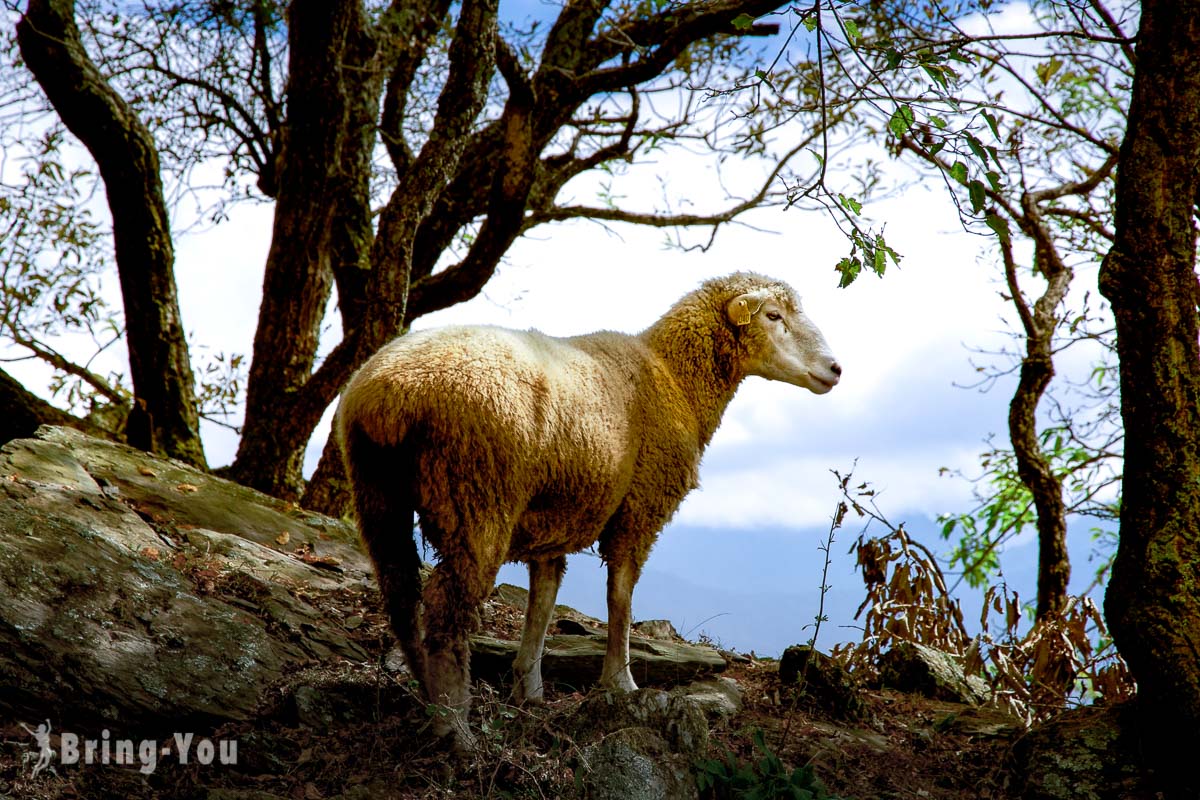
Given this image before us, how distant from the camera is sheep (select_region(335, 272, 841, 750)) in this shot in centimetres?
441

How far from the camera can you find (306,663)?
521 cm

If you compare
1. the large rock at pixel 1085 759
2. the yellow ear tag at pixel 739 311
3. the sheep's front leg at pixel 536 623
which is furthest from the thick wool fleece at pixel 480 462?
the large rock at pixel 1085 759

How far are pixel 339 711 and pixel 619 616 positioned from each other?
156cm

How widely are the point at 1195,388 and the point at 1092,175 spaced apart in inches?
219

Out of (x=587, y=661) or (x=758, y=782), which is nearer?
(x=758, y=782)

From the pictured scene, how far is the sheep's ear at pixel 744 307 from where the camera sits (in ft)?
20.0

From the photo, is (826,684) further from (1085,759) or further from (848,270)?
(848,270)

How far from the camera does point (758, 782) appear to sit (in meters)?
4.38

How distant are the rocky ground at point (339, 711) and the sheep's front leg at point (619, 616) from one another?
11.7 inches

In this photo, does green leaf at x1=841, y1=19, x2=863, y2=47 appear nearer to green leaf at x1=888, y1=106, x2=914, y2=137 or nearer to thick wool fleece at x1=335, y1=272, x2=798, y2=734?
green leaf at x1=888, y1=106, x2=914, y2=137

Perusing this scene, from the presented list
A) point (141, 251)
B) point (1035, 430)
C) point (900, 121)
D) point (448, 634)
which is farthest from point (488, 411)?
point (1035, 430)

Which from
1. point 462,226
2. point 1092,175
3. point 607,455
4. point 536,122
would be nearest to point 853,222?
point 607,455

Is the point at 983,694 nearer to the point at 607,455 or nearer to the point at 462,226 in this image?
the point at 607,455

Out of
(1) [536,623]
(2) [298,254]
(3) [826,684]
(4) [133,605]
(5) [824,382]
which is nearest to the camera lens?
(4) [133,605]
